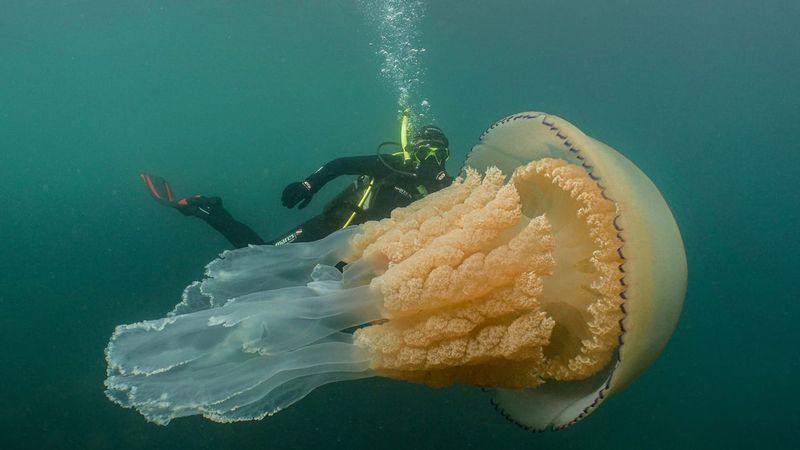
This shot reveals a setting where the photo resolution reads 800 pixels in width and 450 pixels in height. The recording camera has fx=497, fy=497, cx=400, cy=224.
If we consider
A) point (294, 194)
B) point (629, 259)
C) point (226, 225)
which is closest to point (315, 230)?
point (294, 194)

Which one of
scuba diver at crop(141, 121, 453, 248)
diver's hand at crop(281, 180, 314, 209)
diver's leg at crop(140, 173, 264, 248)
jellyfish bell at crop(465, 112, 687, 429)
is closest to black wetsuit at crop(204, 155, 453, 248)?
scuba diver at crop(141, 121, 453, 248)

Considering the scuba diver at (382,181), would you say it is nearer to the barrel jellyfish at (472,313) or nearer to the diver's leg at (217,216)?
the diver's leg at (217,216)

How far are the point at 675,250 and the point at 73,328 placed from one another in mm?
12187

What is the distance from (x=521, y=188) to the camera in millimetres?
2732

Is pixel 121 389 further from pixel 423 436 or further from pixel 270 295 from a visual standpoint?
pixel 423 436

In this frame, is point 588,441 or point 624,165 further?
point 588,441

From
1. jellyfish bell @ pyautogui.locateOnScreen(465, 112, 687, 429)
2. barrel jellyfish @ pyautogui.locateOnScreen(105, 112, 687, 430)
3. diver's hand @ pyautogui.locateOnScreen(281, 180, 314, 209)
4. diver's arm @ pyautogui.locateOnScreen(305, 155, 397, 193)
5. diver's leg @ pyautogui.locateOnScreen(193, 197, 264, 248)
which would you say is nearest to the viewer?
jellyfish bell @ pyautogui.locateOnScreen(465, 112, 687, 429)

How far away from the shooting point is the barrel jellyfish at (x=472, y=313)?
1924mm

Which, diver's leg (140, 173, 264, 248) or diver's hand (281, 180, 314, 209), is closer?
diver's hand (281, 180, 314, 209)

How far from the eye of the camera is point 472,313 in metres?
2.09

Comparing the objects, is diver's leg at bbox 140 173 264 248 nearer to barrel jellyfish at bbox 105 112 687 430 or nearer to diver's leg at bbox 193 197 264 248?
diver's leg at bbox 193 197 264 248

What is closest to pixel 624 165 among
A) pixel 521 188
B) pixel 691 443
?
pixel 521 188

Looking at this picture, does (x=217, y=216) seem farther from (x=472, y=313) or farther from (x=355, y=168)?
(x=472, y=313)

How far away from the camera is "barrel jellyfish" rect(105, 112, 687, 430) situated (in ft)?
6.31
